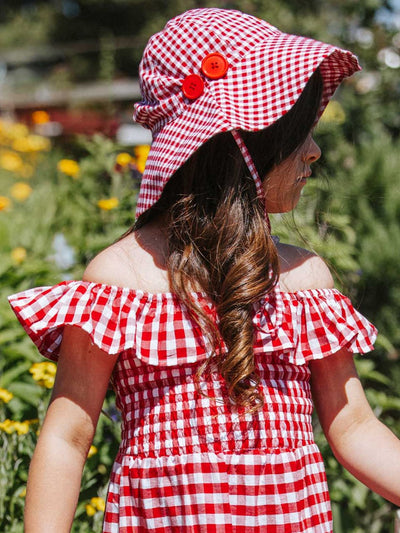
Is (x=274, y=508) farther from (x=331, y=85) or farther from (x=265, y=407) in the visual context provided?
(x=331, y=85)

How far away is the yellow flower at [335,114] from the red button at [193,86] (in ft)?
7.93

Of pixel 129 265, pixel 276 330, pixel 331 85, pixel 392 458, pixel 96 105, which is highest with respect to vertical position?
pixel 331 85

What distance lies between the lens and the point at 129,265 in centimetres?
133

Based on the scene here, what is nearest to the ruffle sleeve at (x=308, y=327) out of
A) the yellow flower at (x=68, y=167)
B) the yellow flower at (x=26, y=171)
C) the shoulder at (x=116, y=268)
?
the shoulder at (x=116, y=268)

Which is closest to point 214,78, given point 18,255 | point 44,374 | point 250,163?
point 250,163

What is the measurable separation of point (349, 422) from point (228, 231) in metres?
0.43

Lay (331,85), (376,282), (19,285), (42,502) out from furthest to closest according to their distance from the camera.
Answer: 1. (376,282)
2. (19,285)
3. (331,85)
4. (42,502)

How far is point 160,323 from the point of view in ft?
4.21

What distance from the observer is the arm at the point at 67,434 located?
124 centimetres

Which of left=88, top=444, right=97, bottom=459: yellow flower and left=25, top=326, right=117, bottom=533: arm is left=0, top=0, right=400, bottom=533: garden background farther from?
left=25, top=326, right=117, bottom=533: arm

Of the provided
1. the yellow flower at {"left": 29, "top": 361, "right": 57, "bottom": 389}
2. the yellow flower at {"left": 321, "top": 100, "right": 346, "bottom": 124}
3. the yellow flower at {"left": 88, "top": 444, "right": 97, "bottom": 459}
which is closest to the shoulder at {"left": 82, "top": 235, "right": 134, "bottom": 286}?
the yellow flower at {"left": 29, "top": 361, "right": 57, "bottom": 389}

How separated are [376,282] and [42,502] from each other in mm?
2289

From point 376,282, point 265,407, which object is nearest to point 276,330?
point 265,407

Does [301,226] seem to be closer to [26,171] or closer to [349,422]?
[349,422]
